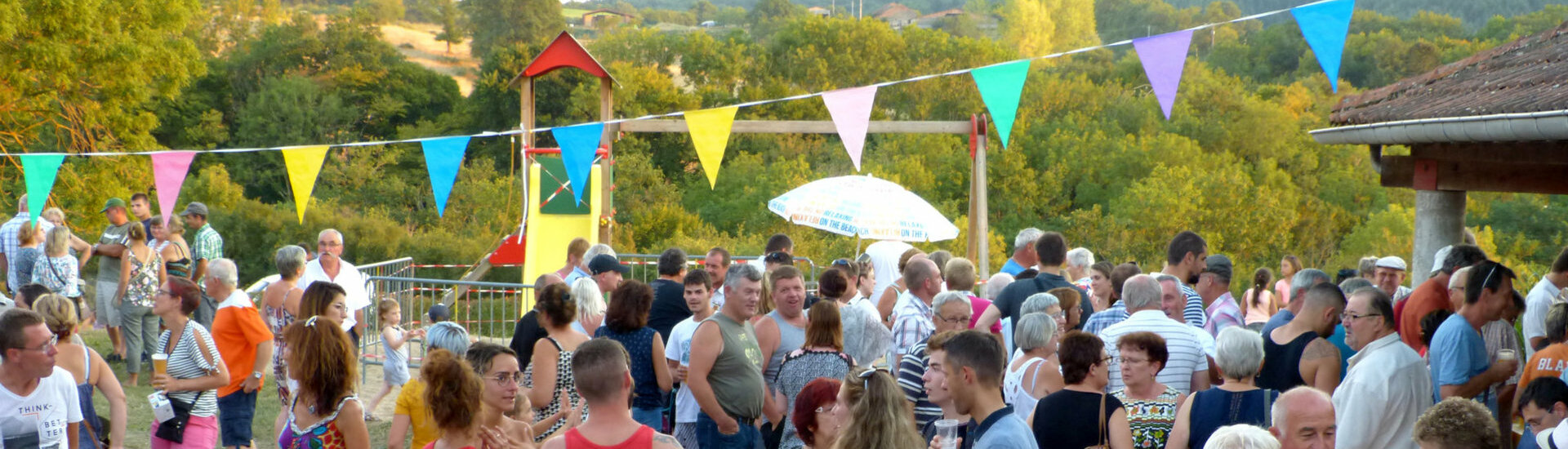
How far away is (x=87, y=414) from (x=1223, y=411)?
4.05 meters

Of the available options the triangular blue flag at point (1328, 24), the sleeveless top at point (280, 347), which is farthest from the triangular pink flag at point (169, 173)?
the triangular blue flag at point (1328, 24)

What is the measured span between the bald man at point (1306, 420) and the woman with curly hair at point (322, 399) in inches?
103

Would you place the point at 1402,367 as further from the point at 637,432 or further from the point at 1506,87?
the point at 637,432

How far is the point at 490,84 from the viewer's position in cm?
4244

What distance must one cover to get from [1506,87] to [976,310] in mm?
2609

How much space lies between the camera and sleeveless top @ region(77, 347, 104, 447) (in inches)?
173

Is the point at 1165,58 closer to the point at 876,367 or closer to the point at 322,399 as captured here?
the point at 876,367

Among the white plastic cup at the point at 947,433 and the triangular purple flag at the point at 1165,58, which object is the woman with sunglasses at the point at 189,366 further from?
the triangular purple flag at the point at 1165,58

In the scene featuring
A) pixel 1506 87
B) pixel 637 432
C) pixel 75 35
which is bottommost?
pixel 637 432

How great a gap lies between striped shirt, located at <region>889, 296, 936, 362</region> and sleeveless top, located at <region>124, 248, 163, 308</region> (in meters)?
5.98

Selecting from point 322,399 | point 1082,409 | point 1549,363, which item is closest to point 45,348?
point 322,399

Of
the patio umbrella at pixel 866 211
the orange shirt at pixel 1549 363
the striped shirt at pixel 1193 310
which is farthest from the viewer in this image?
the patio umbrella at pixel 866 211

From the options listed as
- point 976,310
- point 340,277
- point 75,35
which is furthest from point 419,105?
point 976,310

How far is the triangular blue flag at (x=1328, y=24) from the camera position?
6.44 m
